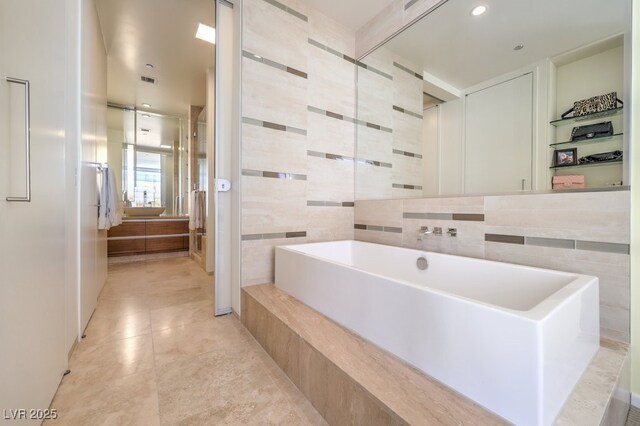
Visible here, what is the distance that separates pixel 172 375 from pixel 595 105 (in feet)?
8.75

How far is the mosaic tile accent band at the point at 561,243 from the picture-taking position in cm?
115

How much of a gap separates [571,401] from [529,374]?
0.26 m

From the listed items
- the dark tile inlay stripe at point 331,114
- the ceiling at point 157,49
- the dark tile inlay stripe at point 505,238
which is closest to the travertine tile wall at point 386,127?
the dark tile inlay stripe at point 331,114

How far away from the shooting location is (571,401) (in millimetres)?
766

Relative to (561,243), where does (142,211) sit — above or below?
above

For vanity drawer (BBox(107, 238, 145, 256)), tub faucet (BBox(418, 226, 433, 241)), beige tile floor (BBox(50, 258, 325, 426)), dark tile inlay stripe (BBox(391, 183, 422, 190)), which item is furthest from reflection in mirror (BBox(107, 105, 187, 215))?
tub faucet (BBox(418, 226, 433, 241))

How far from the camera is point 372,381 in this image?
87 cm

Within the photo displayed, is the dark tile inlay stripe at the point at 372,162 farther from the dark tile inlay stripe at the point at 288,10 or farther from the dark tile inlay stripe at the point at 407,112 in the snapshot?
the dark tile inlay stripe at the point at 288,10

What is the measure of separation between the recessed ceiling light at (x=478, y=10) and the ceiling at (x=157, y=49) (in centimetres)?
222

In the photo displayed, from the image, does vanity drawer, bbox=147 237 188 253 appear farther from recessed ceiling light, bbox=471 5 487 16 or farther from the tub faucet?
recessed ceiling light, bbox=471 5 487 16

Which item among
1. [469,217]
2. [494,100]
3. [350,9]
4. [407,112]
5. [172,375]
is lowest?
Answer: [172,375]

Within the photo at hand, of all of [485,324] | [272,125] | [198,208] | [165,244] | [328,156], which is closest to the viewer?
[485,324]

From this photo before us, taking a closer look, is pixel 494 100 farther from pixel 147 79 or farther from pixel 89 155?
pixel 147 79

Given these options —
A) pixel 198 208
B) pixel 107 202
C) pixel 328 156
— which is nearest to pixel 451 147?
pixel 328 156
